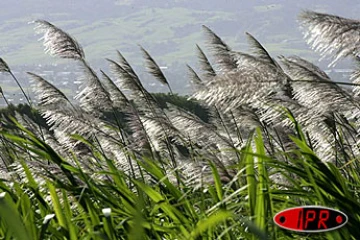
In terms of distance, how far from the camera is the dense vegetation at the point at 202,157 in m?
2.27

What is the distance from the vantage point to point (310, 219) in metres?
1.80

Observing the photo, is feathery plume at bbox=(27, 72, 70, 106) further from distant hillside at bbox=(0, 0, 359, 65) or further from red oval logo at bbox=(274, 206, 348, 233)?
distant hillside at bbox=(0, 0, 359, 65)

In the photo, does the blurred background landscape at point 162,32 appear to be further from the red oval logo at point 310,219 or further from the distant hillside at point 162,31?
the red oval logo at point 310,219

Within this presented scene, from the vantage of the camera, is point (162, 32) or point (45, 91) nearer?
point (45, 91)

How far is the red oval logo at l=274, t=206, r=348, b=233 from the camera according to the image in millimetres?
1801

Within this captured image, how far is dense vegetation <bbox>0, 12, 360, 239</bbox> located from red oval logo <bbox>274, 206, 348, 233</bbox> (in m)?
0.13

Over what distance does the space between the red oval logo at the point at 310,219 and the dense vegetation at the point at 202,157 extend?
5.2 inches

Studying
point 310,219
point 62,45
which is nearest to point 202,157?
point 310,219

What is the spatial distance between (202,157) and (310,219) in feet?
1.82

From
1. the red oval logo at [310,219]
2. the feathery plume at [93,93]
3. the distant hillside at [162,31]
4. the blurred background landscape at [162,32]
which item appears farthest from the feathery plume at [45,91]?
the distant hillside at [162,31]

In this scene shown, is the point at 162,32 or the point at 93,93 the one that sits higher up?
the point at 93,93

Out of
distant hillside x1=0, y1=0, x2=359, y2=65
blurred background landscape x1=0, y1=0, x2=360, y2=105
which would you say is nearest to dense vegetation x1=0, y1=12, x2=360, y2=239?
blurred background landscape x1=0, y1=0, x2=360, y2=105

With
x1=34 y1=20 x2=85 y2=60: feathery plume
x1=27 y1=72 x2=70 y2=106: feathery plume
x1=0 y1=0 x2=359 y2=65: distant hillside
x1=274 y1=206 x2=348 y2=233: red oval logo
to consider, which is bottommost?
x1=0 y1=0 x2=359 y2=65: distant hillside

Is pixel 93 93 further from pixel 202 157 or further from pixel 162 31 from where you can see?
pixel 162 31
